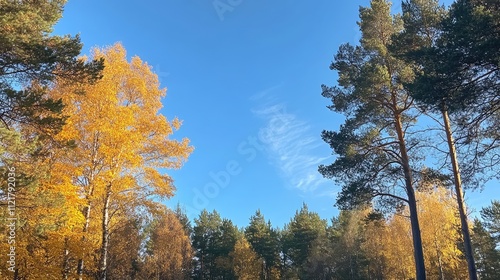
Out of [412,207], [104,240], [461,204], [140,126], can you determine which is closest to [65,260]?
[104,240]

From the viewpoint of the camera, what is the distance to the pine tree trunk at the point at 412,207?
12.5 metres

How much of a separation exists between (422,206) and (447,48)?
25198 millimetres

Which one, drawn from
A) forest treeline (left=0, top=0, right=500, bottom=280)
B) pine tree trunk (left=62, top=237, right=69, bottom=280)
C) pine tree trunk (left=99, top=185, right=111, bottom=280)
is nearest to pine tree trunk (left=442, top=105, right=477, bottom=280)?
forest treeline (left=0, top=0, right=500, bottom=280)

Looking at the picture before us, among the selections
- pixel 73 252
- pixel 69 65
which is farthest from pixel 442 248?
pixel 69 65

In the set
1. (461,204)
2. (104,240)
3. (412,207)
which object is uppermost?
(412,207)

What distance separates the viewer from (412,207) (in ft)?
43.9

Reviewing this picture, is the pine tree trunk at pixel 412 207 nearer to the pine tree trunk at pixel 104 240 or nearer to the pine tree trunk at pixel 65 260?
the pine tree trunk at pixel 104 240

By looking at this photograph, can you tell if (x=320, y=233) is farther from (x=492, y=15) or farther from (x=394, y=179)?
(x=492, y=15)

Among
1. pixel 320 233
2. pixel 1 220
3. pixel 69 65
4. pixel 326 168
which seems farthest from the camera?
pixel 320 233

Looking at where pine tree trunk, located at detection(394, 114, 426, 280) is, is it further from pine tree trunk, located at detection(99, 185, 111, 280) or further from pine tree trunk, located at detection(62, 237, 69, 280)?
Result: pine tree trunk, located at detection(62, 237, 69, 280)

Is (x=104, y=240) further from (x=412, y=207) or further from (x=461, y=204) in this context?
(x=461, y=204)

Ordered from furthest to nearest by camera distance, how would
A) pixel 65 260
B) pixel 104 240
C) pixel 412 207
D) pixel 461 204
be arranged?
1. pixel 412 207
2. pixel 104 240
3. pixel 65 260
4. pixel 461 204

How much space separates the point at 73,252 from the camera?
411 inches

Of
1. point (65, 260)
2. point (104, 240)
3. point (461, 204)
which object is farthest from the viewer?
point (104, 240)
